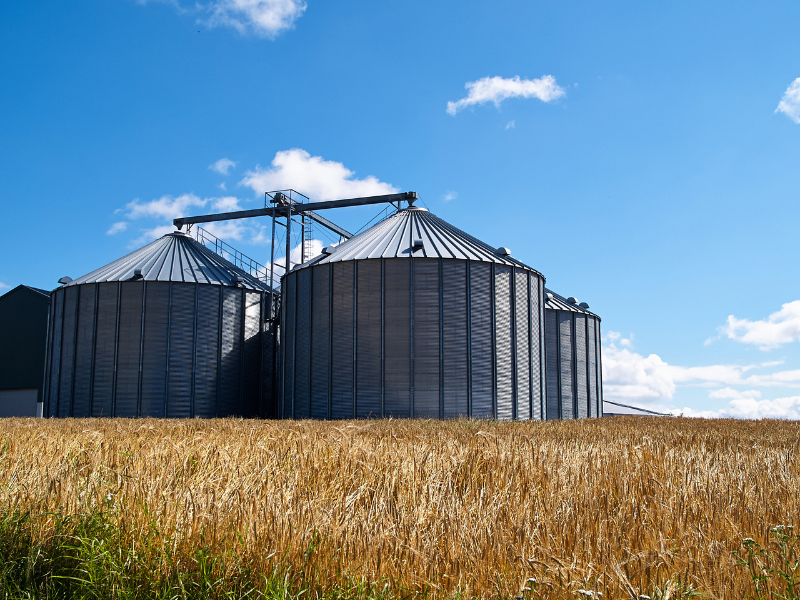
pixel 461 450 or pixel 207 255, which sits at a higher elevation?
pixel 207 255

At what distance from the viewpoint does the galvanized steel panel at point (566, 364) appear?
4100 centimetres

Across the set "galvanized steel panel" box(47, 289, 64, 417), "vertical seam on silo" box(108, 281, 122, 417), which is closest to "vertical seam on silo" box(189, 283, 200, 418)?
"vertical seam on silo" box(108, 281, 122, 417)

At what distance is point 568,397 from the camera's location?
41.4 m

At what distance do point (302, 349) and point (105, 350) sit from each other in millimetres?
11607

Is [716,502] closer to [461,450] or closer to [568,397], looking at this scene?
[461,450]

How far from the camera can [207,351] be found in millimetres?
34844

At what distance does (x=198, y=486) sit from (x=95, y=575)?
1664 mm

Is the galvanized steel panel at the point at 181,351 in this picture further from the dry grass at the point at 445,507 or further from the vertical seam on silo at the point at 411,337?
the dry grass at the point at 445,507

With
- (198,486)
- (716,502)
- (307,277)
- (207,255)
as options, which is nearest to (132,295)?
(207,255)

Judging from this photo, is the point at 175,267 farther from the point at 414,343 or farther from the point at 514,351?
the point at 514,351

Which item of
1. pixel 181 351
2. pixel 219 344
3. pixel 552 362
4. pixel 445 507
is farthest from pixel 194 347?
pixel 445 507

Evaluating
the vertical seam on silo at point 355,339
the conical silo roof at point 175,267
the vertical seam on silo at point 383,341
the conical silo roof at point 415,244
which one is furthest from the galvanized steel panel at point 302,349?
the conical silo roof at point 175,267

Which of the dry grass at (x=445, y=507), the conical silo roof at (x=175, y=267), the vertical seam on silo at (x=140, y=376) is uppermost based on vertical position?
the conical silo roof at (x=175, y=267)

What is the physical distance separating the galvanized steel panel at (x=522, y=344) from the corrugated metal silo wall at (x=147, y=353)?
53.3 ft
